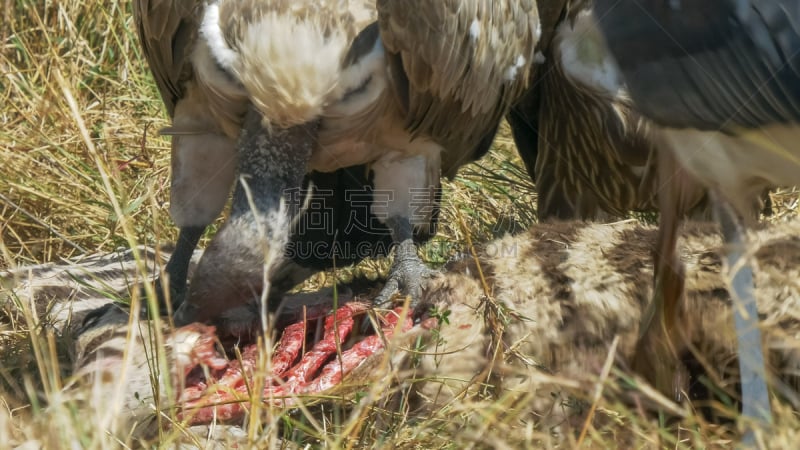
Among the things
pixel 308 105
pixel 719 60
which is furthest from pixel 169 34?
pixel 719 60

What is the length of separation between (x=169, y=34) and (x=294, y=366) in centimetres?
100

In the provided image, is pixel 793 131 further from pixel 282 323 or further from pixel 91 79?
pixel 91 79

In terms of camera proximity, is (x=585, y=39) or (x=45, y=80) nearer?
(x=585, y=39)

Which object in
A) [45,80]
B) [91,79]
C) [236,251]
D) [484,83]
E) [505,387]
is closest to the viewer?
[505,387]

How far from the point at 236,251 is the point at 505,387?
74cm

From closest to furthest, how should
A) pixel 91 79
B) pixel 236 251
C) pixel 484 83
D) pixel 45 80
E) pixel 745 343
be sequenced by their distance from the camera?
1. pixel 745 343
2. pixel 236 251
3. pixel 484 83
4. pixel 45 80
5. pixel 91 79

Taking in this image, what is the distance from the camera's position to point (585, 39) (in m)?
3.72

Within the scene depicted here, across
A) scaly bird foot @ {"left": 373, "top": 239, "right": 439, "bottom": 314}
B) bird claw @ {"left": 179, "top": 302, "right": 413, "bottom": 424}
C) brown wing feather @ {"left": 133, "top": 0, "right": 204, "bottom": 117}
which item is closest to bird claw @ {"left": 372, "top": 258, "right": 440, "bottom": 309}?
scaly bird foot @ {"left": 373, "top": 239, "right": 439, "bottom": 314}

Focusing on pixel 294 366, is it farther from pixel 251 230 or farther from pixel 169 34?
pixel 169 34

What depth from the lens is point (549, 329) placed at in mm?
2977

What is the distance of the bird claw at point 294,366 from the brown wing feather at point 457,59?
0.61 metres

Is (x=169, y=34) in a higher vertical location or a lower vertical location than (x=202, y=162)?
higher

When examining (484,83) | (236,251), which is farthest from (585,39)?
(236,251)

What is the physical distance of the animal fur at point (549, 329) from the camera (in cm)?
282
